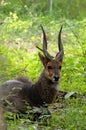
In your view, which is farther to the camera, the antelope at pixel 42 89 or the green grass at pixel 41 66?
the antelope at pixel 42 89

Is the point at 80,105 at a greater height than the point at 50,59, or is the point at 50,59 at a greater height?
the point at 50,59

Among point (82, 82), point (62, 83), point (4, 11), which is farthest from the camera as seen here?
point (4, 11)

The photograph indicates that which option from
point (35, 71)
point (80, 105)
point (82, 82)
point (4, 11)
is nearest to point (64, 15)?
point (4, 11)

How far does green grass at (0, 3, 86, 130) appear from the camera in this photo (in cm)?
647

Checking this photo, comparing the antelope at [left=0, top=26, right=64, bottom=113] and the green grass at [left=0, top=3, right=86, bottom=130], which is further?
the antelope at [left=0, top=26, right=64, bottom=113]

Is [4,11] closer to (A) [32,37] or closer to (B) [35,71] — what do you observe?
(A) [32,37]

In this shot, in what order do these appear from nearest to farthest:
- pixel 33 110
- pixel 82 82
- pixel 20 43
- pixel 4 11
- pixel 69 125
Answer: pixel 69 125 → pixel 33 110 → pixel 82 82 → pixel 20 43 → pixel 4 11

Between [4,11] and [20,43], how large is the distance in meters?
3.26

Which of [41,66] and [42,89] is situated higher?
[42,89]

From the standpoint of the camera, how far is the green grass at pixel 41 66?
255 inches

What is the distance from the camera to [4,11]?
1652cm

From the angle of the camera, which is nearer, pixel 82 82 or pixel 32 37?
pixel 82 82

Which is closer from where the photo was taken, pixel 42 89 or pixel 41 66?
pixel 42 89

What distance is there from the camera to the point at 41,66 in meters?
9.96
